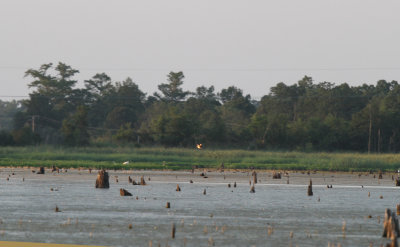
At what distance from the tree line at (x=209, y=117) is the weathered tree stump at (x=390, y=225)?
9630cm

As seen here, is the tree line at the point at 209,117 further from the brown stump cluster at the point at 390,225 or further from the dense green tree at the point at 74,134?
the brown stump cluster at the point at 390,225

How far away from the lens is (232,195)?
5206 cm

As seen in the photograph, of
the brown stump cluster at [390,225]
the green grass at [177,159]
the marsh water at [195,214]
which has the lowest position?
the marsh water at [195,214]

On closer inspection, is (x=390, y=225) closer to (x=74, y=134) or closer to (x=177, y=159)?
(x=177, y=159)

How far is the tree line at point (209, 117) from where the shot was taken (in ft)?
426

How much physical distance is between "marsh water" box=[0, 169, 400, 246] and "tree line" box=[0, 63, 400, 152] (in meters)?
66.3

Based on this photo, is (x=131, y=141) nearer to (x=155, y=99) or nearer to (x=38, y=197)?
(x=155, y=99)

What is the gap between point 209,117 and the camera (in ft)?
470

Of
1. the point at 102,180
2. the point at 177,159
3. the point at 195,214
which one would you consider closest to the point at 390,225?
the point at 195,214

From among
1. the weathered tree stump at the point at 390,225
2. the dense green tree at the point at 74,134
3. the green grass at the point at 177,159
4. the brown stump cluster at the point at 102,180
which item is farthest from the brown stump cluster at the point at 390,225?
the dense green tree at the point at 74,134

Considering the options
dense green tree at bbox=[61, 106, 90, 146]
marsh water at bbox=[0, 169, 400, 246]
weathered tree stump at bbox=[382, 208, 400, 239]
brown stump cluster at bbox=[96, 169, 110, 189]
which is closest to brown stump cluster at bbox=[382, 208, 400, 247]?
weathered tree stump at bbox=[382, 208, 400, 239]

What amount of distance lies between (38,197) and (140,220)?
1467 cm

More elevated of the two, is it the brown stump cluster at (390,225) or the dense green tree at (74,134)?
the dense green tree at (74,134)

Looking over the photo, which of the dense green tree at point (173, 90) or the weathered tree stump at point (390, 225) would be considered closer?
the weathered tree stump at point (390, 225)
